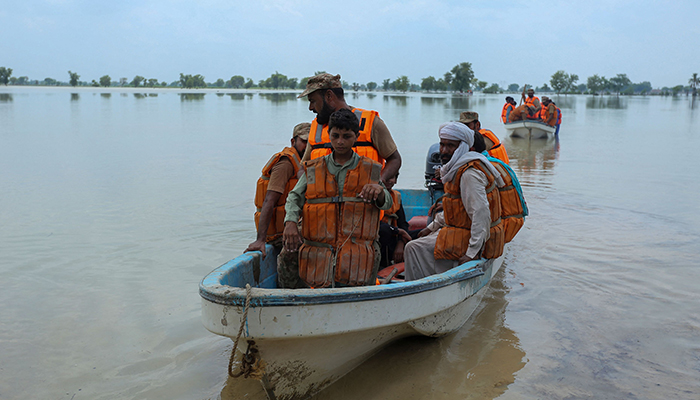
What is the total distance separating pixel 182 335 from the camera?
4.87 metres

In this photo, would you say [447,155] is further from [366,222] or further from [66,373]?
[66,373]

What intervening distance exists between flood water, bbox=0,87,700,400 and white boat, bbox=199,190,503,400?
0.38 metres

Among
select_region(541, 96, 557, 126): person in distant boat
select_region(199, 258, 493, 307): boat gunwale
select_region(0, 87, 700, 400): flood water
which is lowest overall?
select_region(0, 87, 700, 400): flood water

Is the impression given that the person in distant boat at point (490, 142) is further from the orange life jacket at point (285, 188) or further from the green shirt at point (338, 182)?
the green shirt at point (338, 182)

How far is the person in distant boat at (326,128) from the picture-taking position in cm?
425

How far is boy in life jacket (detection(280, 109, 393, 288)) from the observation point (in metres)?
3.62

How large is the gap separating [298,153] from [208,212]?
16.1 feet

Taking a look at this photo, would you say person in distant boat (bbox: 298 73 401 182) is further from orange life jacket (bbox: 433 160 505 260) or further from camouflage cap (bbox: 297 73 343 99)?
orange life jacket (bbox: 433 160 505 260)

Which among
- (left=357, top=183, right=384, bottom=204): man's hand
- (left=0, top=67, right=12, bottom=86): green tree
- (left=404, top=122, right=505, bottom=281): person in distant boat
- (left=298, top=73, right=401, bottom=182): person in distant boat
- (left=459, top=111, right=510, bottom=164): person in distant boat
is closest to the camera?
(left=357, top=183, right=384, bottom=204): man's hand

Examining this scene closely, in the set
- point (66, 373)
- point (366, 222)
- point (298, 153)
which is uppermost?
point (298, 153)

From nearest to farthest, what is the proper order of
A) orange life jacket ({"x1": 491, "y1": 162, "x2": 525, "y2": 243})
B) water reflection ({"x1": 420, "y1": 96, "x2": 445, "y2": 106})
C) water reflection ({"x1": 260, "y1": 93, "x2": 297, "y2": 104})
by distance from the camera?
orange life jacket ({"x1": 491, "y1": 162, "x2": 525, "y2": 243})
water reflection ({"x1": 420, "y1": 96, "x2": 445, "y2": 106})
water reflection ({"x1": 260, "y1": 93, "x2": 297, "y2": 104})

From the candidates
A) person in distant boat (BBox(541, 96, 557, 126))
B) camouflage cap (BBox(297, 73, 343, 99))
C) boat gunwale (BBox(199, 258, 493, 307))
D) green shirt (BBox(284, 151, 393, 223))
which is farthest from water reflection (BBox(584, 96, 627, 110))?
boat gunwale (BBox(199, 258, 493, 307))

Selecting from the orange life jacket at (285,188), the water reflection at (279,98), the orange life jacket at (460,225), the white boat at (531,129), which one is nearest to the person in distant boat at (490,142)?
the orange life jacket at (460,225)

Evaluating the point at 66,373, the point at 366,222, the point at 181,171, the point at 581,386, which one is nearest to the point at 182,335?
the point at 66,373
